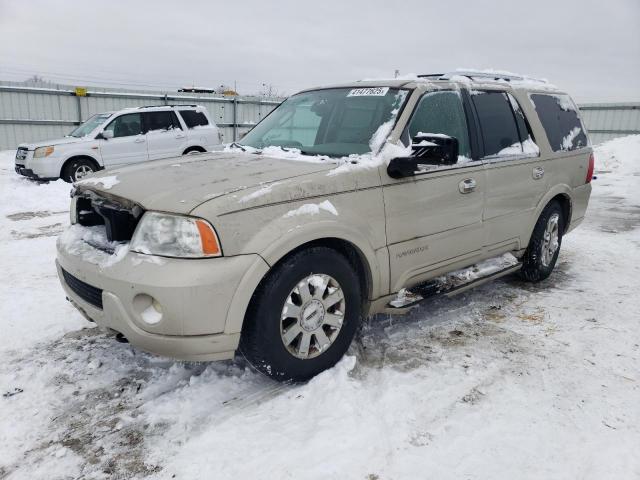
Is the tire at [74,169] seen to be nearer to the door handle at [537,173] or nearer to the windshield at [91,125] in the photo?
the windshield at [91,125]

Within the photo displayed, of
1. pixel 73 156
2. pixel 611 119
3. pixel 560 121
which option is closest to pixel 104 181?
pixel 560 121

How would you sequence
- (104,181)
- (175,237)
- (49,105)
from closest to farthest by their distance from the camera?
(175,237) → (104,181) → (49,105)

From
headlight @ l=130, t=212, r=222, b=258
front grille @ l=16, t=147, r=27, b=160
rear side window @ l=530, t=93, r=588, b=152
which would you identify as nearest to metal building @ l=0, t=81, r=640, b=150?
front grille @ l=16, t=147, r=27, b=160

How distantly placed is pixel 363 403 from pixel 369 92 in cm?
226

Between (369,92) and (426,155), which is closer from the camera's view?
(426,155)

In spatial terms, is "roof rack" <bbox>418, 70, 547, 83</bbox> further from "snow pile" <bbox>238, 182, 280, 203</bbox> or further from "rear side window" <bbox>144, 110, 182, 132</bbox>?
"rear side window" <bbox>144, 110, 182, 132</bbox>

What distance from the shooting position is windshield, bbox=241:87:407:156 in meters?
3.62

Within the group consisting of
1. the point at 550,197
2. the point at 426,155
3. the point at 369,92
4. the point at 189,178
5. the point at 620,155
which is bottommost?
the point at 620,155

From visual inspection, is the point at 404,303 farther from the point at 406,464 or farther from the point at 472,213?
the point at 406,464

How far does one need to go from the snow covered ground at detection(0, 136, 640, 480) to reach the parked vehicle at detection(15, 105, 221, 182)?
7.79 metres

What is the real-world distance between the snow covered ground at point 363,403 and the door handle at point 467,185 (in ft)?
3.57

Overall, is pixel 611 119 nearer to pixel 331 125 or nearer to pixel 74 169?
pixel 74 169

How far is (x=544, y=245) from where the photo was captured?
5.09m

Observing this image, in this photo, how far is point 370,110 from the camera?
3752 millimetres
